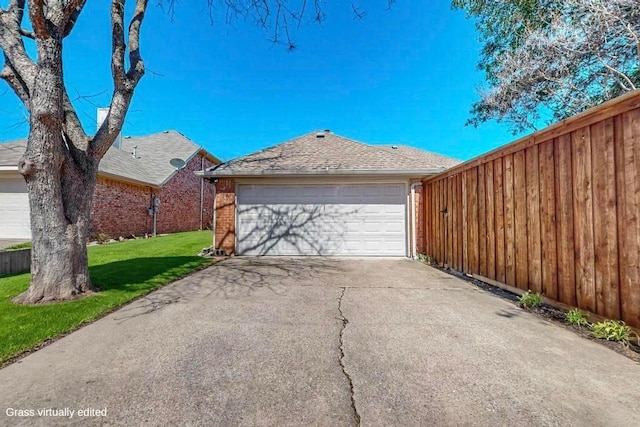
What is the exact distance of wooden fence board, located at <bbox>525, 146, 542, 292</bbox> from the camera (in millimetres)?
3848

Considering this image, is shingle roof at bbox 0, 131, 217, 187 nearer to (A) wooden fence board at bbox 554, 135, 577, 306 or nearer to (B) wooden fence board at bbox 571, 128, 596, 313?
(A) wooden fence board at bbox 554, 135, 577, 306

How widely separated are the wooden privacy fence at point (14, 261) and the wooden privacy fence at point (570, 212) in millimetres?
9551

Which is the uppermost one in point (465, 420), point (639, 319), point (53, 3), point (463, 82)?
point (463, 82)

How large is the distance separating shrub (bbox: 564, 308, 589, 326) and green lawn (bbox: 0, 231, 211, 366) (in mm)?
5615

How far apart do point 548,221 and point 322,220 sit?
18.6ft

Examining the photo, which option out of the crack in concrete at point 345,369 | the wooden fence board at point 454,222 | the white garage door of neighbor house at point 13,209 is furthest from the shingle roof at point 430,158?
the white garage door of neighbor house at point 13,209

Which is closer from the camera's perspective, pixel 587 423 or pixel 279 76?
pixel 587 423

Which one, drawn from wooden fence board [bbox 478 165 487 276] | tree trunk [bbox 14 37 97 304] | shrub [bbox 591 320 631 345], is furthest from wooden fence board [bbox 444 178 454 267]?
tree trunk [bbox 14 37 97 304]

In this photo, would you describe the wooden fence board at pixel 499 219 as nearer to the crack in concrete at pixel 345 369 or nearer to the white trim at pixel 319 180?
the crack in concrete at pixel 345 369

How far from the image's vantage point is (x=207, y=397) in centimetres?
191

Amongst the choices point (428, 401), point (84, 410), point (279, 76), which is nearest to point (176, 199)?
point (279, 76)

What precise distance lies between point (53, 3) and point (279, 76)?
26.0 ft

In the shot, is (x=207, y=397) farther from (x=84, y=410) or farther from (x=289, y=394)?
(x=84, y=410)

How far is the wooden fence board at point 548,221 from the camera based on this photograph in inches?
141
